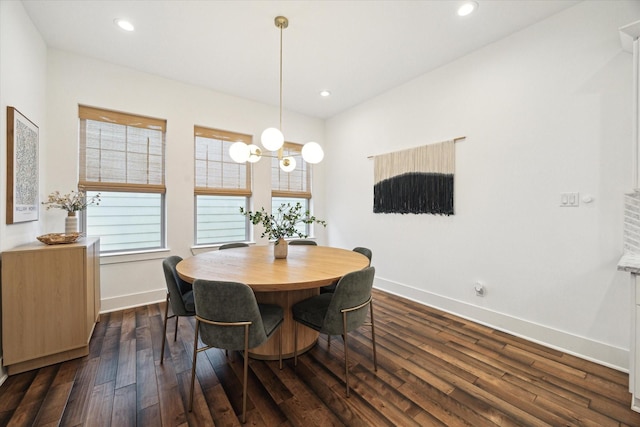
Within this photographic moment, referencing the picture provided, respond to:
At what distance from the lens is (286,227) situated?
8.50 feet

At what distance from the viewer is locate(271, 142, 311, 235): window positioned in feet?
15.5

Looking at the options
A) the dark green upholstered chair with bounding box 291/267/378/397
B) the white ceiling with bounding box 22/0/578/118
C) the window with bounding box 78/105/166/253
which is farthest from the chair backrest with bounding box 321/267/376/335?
the window with bounding box 78/105/166/253

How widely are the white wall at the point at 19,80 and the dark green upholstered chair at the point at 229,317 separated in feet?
5.54

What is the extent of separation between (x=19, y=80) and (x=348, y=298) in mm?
3279

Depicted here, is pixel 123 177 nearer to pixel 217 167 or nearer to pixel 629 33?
pixel 217 167

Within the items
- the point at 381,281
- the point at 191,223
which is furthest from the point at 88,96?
the point at 381,281

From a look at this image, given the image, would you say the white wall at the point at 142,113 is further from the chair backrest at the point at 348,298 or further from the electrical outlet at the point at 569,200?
the electrical outlet at the point at 569,200

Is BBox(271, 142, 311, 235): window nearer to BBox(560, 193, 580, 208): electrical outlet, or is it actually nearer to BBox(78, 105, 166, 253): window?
BBox(78, 105, 166, 253): window

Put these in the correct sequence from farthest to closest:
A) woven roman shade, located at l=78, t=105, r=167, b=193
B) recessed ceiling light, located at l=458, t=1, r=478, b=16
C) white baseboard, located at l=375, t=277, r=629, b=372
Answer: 1. woven roman shade, located at l=78, t=105, r=167, b=193
2. recessed ceiling light, located at l=458, t=1, r=478, b=16
3. white baseboard, located at l=375, t=277, r=629, b=372

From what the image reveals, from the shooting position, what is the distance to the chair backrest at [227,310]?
1562mm

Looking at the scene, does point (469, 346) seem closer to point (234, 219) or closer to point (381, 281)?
point (381, 281)

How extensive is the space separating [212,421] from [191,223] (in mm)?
2758

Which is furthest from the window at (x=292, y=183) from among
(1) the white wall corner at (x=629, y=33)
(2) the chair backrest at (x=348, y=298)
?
(1) the white wall corner at (x=629, y=33)

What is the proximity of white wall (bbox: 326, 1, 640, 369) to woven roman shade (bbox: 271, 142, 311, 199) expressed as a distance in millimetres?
2012
